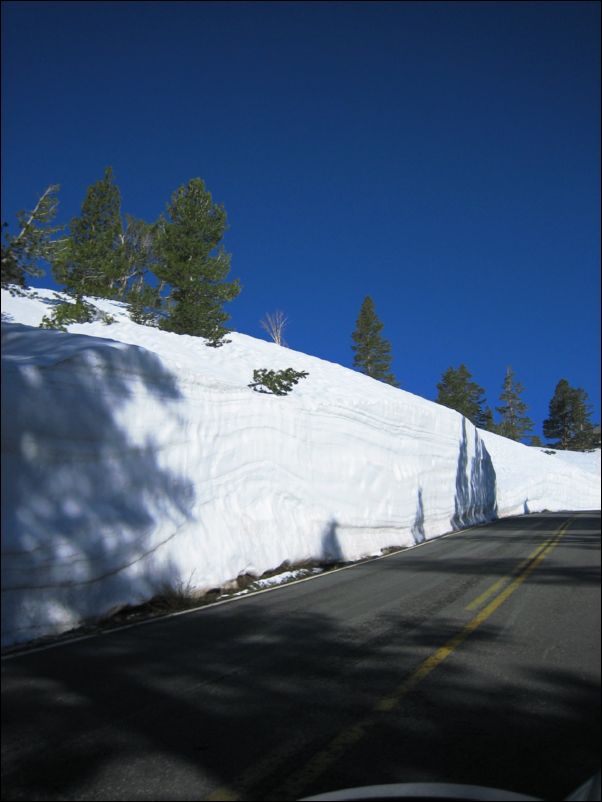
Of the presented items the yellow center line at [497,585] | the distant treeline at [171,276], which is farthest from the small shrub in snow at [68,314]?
the yellow center line at [497,585]

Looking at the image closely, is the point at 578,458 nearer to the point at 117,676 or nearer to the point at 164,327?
the point at 164,327

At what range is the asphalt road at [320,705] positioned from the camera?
9.12ft

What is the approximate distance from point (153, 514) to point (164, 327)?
24426 mm

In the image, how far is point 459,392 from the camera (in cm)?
6625

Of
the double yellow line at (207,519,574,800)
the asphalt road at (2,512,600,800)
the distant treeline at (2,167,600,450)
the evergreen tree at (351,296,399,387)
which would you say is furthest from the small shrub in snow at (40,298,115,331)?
the evergreen tree at (351,296,399,387)

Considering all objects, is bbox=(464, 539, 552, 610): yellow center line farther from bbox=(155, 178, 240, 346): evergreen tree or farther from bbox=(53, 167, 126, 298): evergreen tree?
bbox=(155, 178, 240, 346): evergreen tree

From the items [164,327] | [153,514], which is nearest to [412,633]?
[153,514]

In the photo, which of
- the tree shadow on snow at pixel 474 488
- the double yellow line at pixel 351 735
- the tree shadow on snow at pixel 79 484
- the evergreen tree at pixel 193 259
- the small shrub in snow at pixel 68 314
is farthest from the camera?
the evergreen tree at pixel 193 259

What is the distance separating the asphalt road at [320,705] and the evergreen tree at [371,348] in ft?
197

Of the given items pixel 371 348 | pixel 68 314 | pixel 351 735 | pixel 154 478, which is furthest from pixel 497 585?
pixel 371 348

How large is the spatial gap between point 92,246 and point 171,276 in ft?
60.3

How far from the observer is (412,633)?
5402 mm

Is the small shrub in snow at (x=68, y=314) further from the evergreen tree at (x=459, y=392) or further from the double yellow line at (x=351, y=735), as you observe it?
the evergreen tree at (x=459, y=392)

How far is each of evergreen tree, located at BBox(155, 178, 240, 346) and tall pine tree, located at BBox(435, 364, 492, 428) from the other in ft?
131
